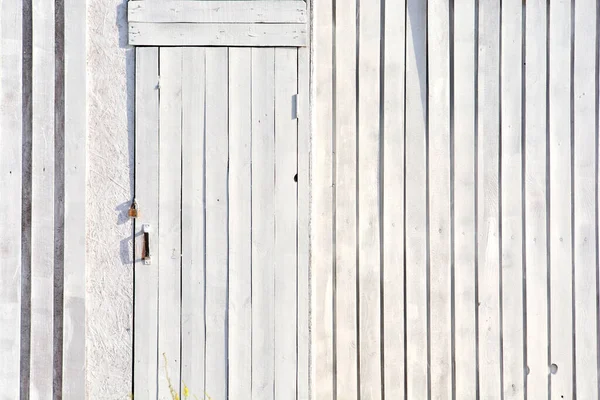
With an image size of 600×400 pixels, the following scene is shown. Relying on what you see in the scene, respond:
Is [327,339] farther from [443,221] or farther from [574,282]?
[574,282]

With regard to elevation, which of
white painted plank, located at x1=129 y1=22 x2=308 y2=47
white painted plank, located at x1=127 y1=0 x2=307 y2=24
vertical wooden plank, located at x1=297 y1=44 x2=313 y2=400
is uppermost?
white painted plank, located at x1=127 y1=0 x2=307 y2=24

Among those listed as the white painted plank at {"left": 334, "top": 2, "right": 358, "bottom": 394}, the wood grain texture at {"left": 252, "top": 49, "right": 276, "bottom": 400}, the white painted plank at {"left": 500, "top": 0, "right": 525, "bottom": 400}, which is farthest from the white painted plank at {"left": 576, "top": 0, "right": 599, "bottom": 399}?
the wood grain texture at {"left": 252, "top": 49, "right": 276, "bottom": 400}

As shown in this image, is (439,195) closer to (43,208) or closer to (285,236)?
(285,236)

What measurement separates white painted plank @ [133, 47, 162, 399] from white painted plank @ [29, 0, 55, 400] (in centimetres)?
40

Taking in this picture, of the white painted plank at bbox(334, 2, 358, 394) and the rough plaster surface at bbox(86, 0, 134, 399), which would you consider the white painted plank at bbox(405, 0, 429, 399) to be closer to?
the white painted plank at bbox(334, 2, 358, 394)

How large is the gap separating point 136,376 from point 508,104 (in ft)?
7.67

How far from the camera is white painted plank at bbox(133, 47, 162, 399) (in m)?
2.21

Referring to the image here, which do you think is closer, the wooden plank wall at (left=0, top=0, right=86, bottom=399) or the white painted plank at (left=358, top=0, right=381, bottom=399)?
the wooden plank wall at (left=0, top=0, right=86, bottom=399)

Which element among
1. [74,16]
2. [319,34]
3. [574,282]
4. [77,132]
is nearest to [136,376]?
[77,132]

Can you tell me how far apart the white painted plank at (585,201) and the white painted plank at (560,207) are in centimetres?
4

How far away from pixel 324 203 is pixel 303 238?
423 millimetres

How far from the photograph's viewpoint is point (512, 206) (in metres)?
2.60

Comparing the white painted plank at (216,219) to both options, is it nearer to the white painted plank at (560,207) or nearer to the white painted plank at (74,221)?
the white painted plank at (74,221)

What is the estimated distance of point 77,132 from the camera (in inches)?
87.7
